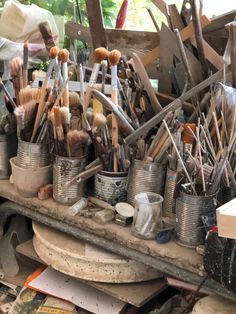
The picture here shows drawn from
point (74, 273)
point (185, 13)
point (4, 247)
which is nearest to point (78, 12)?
point (185, 13)

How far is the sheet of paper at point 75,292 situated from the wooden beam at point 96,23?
0.77 m

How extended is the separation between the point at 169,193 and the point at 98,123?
26 cm

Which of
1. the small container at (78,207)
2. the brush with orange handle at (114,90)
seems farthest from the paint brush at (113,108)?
the small container at (78,207)

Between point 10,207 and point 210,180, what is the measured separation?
2.26 feet

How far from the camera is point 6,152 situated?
1.54m

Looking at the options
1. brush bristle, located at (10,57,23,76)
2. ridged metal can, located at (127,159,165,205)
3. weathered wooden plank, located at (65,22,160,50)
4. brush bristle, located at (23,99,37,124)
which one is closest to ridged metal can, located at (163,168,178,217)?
ridged metal can, located at (127,159,165,205)

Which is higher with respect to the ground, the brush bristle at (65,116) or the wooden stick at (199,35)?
the wooden stick at (199,35)

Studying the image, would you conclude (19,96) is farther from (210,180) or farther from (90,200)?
(210,180)

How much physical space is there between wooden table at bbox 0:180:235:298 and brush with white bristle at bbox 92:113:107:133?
0.80 ft

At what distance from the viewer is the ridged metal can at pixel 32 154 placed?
140 cm

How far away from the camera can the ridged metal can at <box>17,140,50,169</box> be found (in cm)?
140

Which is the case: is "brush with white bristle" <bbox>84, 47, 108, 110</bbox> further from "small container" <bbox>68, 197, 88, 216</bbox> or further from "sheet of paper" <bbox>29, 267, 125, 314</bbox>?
"sheet of paper" <bbox>29, 267, 125, 314</bbox>

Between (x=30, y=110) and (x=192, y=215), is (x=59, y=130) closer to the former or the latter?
(x=30, y=110)

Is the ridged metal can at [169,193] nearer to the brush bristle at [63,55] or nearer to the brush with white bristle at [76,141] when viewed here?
the brush with white bristle at [76,141]
